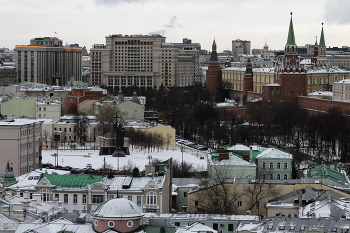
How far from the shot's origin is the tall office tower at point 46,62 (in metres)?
169

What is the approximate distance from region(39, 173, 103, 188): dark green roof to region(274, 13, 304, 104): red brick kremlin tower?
6908cm

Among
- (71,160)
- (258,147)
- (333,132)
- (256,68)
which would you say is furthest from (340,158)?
(256,68)

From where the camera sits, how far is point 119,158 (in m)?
65.7

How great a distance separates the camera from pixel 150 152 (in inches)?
2795

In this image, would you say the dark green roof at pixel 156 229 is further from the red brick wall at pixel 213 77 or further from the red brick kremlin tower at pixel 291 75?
the red brick wall at pixel 213 77

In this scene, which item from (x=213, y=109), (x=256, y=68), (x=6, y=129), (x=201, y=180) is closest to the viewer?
(x=201, y=180)

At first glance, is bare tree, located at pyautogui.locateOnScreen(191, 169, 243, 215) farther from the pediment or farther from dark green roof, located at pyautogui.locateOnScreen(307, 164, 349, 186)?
the pediment

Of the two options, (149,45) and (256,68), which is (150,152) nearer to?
(256,68)

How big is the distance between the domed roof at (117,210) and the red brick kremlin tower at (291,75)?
7992cm

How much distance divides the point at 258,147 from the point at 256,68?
7276 centimetres

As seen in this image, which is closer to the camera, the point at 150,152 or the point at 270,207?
the point at 270,207

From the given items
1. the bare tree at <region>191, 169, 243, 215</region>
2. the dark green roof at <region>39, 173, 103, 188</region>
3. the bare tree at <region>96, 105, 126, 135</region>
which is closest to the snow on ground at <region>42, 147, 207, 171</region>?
the bare tree at <region>96, 105, 126, 135</region>

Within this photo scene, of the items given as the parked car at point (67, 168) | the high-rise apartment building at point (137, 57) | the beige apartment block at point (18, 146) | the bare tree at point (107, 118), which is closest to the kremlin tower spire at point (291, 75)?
the bare tree at point (107, 118)

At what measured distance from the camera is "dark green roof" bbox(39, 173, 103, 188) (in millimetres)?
42425
